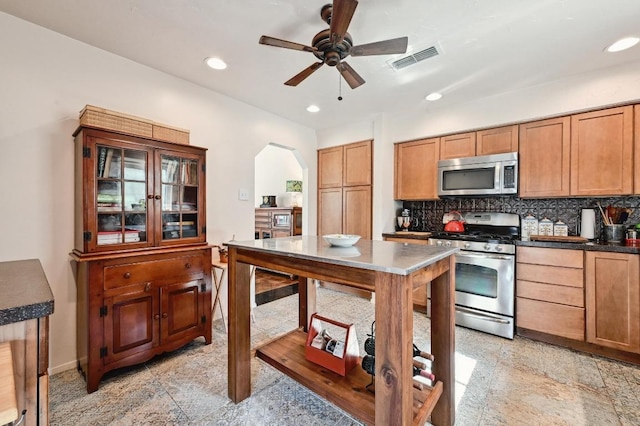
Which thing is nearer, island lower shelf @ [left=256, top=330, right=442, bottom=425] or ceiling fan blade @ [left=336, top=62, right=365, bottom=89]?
island lower shelf @ [left=256, top=330, right=442, bottom=425]

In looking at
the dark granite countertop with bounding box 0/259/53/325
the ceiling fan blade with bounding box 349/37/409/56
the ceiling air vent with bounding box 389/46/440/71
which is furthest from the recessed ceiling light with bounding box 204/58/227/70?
the dark granite countertop with bounding box 0/259/53/325

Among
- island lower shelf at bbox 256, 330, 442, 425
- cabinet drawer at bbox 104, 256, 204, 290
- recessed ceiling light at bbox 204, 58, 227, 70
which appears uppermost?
recessed ceiling light at bbox 204, 58, 227, 70

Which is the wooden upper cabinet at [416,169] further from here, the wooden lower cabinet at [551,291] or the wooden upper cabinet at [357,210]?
the wooden lower cabinet at [551,291]

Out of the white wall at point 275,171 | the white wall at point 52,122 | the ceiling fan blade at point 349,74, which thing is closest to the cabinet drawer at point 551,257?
the ceiling fan blade at point 349,74

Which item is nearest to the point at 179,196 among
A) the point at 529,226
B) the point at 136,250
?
the point at 136,250

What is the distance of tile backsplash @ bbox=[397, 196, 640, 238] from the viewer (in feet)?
8.68

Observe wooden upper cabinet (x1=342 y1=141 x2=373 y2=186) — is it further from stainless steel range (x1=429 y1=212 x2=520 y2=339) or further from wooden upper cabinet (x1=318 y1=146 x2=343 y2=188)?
stainless steel range (x1=429 y1=212 x2=520 y2=339)

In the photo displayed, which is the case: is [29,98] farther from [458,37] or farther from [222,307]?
[458,37]

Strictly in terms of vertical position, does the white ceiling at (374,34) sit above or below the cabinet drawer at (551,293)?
above

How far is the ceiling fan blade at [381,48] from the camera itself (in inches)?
61.8

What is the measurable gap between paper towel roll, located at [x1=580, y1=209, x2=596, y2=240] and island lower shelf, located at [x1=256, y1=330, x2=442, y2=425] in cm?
243

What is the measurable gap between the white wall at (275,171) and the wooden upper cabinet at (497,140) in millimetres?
3795

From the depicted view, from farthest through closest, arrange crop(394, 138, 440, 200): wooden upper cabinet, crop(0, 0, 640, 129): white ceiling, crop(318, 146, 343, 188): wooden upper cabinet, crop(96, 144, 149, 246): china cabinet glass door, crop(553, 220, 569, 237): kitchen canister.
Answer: crop(318, 146, 343, 188): wooden upper cabinet < crop(394, 138, 440, 200): wooden upper cabinet < crop(553, 220, 569, 237): kitchen canister < crop(96, 144, 149, 246): china cabinet glass door < crop(0, 0, 640, 129): white ceiling

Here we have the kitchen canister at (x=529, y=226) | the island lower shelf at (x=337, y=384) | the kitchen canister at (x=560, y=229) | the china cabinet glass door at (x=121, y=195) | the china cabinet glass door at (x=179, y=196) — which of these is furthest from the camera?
the kitchen canister at (x=529, y=226)
